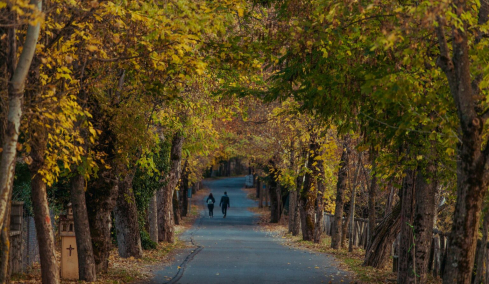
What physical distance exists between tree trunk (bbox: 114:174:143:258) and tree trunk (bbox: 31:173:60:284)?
26.8 feet

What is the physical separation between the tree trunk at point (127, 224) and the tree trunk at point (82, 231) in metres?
6.36

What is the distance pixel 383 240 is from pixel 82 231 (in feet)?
29.0

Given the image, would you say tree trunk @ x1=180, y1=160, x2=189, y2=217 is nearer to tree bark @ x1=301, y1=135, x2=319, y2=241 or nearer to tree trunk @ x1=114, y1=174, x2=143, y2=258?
tree bark @ x1=301, y1=135, x2=319, y2=241

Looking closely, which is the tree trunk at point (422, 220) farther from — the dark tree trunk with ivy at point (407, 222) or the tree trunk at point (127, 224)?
the tree trunk at point (127, 224)

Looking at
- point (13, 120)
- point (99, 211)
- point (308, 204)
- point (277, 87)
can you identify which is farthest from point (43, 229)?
point (308, 204)

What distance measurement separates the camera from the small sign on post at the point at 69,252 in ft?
46.5

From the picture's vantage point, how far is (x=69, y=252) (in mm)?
14289

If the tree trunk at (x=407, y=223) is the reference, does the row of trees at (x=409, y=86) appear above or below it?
above

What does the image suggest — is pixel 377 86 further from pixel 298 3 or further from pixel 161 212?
pixel 161 212

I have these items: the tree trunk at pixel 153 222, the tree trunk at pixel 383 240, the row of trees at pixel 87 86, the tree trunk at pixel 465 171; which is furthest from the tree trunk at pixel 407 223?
the tree trunk at pixel 153 222

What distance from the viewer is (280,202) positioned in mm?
51844

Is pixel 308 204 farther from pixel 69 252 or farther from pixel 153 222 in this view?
pixel 69 252

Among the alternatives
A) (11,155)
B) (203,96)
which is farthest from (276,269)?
(11,155)

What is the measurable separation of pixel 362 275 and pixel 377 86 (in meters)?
9.30
